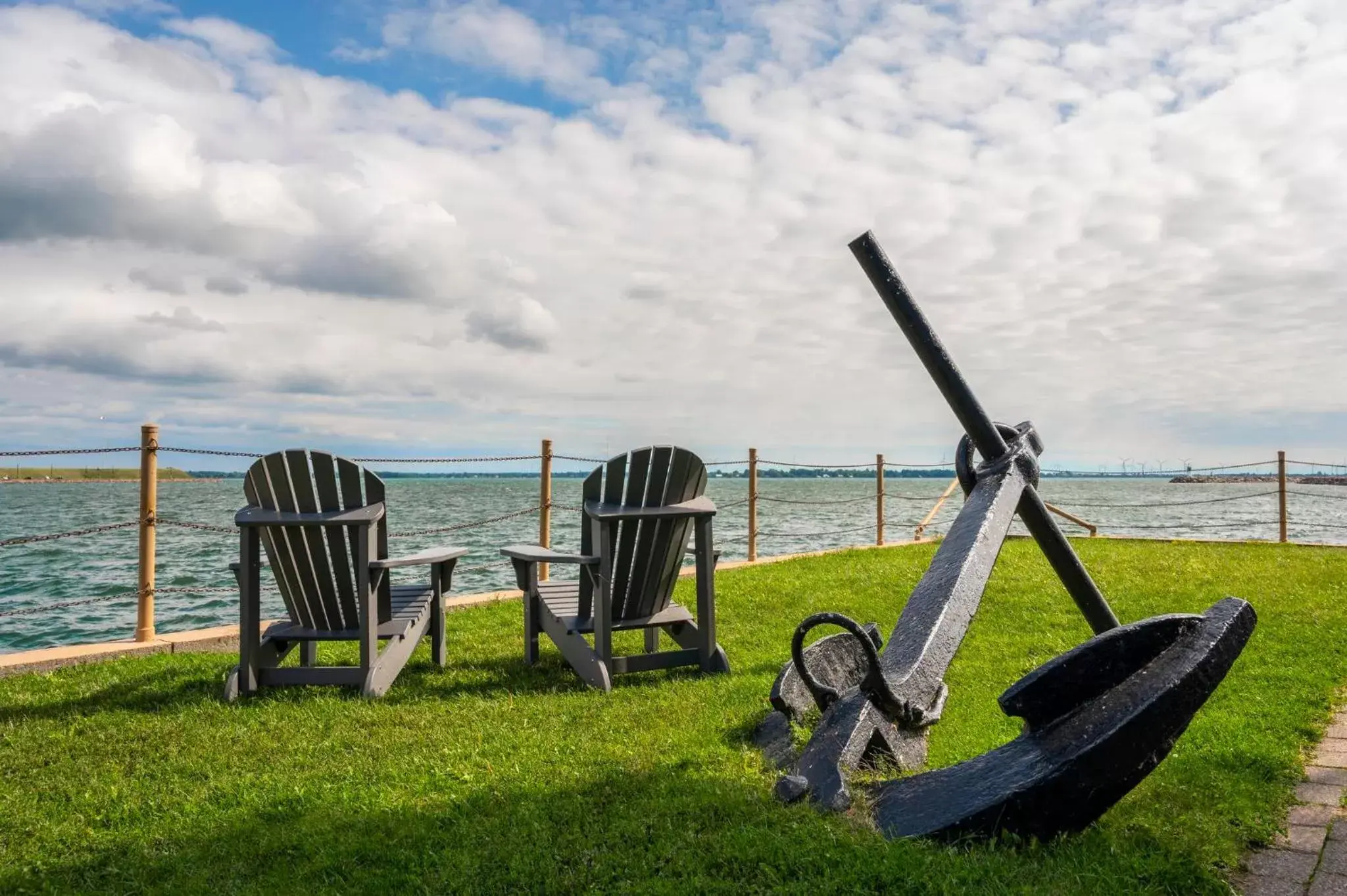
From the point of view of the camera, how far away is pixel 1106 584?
7.14 meters

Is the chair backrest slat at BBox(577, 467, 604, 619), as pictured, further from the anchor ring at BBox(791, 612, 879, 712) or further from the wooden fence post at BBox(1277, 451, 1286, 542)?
the wooden fence post at BBox(1277, 451, 1286, 542)

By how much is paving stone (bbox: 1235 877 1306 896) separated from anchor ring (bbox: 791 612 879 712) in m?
1.09

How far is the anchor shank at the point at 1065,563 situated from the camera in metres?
2.86

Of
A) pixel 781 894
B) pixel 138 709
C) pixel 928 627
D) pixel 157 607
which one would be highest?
pixel 928 627

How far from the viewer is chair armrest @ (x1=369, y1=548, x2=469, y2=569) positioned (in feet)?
14.1

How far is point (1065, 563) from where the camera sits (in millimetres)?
2879

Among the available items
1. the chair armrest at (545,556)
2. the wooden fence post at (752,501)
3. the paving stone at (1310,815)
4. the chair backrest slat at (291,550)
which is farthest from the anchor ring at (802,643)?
the wooden fence post at (752,501)

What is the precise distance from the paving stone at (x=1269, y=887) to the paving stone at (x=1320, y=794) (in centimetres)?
71

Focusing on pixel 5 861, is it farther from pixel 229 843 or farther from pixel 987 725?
pixel 987 725

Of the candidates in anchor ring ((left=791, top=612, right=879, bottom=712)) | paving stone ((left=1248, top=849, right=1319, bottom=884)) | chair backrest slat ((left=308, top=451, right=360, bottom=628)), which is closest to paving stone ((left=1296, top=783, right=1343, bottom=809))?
paving stone ((left=1248, top=849, right=1319, bottom=884))

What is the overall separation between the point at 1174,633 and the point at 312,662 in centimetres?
443

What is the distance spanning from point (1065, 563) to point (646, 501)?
236cm

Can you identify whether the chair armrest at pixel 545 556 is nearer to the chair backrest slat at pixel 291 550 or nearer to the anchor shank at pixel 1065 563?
the chair backrest slat at pixel 291 550

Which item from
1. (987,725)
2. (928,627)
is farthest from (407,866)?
(987,725)
